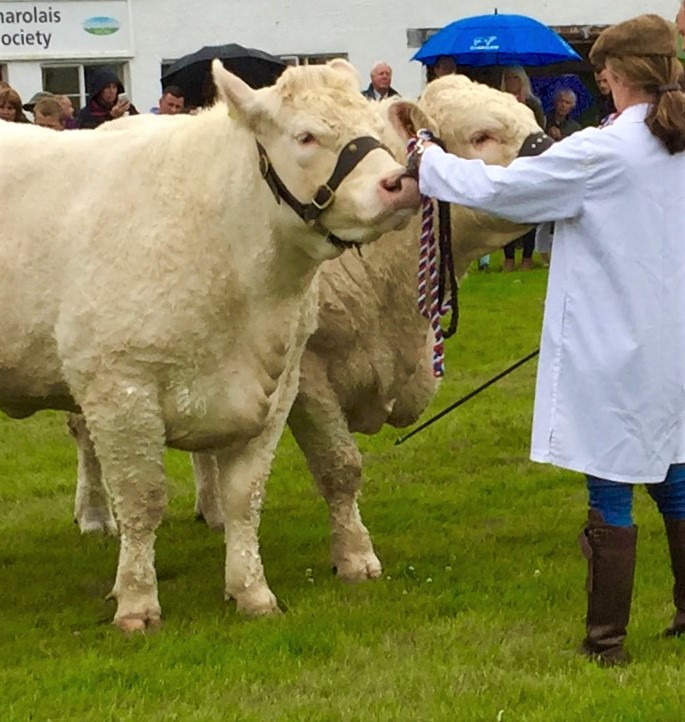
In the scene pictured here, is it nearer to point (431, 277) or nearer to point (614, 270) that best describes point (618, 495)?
point (614, 270)

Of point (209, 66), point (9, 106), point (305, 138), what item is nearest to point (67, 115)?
point (209, 66)

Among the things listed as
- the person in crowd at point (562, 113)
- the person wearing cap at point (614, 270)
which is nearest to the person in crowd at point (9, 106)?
the person wearing cap at point (614, 270)

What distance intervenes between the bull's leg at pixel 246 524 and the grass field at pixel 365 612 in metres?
0.11

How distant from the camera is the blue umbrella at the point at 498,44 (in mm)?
19219

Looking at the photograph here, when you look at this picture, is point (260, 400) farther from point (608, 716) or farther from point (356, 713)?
point (608, 716)

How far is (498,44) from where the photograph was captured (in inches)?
758

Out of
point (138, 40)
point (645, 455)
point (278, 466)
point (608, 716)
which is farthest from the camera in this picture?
point (138, 40)

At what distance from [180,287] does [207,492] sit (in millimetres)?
2614

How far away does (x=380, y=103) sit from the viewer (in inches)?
254

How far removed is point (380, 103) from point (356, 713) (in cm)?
271

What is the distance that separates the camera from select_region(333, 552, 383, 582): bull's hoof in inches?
266

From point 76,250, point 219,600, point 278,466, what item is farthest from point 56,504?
point 76,250

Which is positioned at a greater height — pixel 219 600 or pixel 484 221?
pixel 484 221

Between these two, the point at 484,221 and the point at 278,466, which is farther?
the point at 278,466
